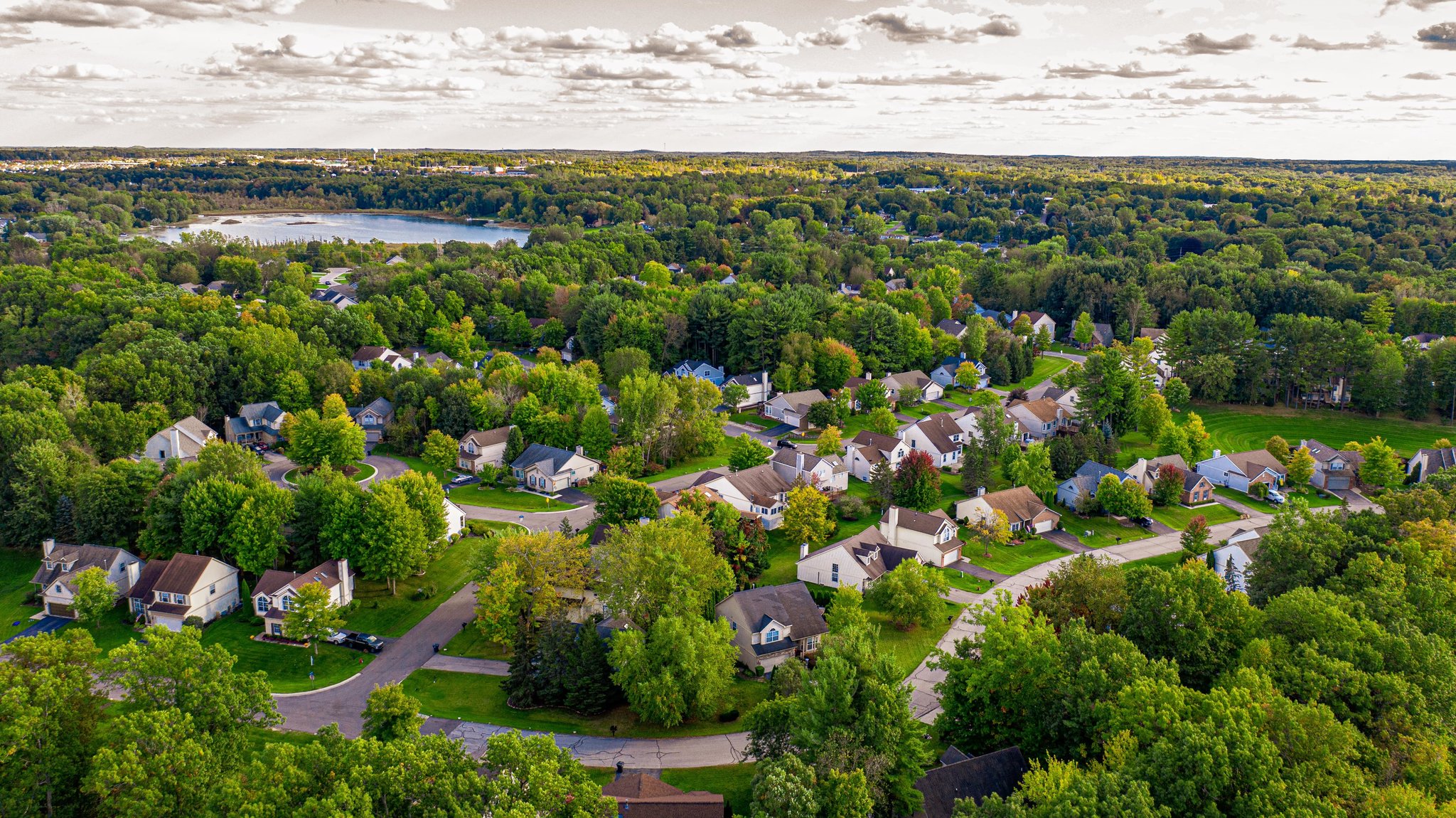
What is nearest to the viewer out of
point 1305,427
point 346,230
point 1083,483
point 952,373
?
point 1083,483

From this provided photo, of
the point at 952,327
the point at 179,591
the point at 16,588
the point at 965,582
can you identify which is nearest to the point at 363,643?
the point at 179,591

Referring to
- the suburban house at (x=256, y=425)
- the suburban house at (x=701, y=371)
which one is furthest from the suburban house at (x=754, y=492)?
the suburban house at (x=256, y=425)

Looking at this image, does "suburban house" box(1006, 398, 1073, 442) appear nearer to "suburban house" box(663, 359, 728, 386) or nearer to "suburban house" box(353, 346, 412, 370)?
"suburban house" box(663, 359, 728, 386)

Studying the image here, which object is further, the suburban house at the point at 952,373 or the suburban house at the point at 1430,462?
the suburban house at the point at 952,373

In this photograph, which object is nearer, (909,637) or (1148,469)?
(909,637)

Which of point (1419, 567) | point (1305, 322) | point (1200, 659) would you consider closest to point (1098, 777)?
point (1200, 659)

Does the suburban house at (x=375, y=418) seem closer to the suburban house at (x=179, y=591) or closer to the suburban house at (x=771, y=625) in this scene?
the suburban house at (x=179, y=591)

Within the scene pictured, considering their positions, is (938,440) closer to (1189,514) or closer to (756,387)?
(1189,514)

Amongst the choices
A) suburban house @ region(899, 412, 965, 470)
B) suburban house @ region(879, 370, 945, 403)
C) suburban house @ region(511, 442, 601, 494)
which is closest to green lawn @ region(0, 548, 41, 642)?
suburban house @ region(511, 442, 601, 494)
